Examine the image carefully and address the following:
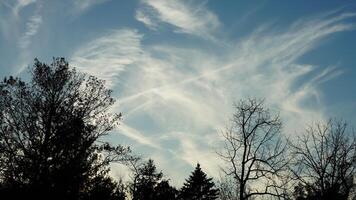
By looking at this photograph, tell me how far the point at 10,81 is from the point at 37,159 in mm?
5651

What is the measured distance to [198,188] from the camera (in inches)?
2015

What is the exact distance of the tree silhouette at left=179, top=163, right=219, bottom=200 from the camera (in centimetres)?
5097

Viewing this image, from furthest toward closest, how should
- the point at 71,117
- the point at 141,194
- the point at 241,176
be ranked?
the point at 141,194 < the point at 71,117 < the point at 241,176

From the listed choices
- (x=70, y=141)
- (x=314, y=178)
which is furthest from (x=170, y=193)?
(x=70, y=141)

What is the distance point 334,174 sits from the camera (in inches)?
1208

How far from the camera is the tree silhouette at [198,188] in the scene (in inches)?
2007

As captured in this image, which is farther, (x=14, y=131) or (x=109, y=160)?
(x=109, y=160)

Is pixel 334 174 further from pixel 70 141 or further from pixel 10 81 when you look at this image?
pixel 10 81

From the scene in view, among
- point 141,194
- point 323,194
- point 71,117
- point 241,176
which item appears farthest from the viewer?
point 141,194

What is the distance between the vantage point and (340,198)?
3072 centimetres

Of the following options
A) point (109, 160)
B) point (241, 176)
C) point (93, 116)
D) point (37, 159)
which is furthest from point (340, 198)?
point (37, 159)

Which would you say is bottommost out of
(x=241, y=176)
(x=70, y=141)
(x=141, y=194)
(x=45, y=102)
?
(x=241, y=176)

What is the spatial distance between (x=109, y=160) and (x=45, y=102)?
5.83 m

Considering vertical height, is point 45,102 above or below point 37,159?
above
